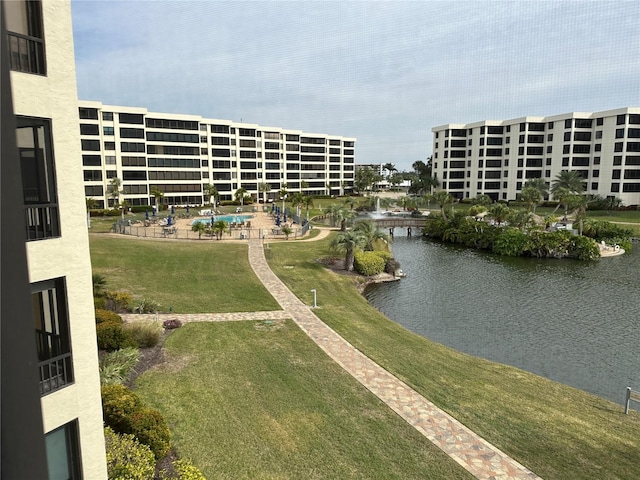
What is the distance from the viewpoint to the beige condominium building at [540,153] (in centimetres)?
9194

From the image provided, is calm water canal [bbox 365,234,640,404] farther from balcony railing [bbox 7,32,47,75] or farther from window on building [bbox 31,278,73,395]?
balcony railing [bbox 7,32,47,75]

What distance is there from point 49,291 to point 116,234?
47293 millimetres

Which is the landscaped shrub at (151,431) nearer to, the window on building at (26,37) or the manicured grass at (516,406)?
the window on building at (26,37)

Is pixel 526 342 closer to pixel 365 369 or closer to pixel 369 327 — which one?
pixel 369 327

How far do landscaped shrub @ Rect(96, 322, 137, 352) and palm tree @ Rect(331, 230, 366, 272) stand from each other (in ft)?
79.9

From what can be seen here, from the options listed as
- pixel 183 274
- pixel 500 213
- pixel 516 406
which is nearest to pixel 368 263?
pixel 183 274

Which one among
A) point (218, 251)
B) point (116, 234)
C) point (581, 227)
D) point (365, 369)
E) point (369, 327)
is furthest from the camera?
point (581, 227)

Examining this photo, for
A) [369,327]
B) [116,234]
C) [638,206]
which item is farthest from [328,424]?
[638,206]

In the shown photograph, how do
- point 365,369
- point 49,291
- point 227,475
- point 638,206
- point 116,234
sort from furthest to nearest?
point 638,206, point 116,234, point 365,369, point 227,475, point 49,291

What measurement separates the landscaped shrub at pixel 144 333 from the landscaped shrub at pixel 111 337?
0.99 metres

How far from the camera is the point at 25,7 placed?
698 cm

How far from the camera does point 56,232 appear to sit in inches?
303

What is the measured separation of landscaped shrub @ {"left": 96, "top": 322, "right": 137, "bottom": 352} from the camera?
17.6 meters

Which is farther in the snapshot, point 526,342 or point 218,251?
point 218,251
